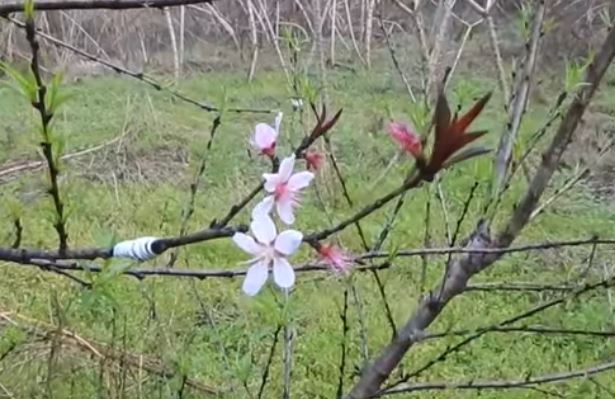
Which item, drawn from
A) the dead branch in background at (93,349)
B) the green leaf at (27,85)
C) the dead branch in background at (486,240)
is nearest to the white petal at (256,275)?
the green leaf at (27,85)

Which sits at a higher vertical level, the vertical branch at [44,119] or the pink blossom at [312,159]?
the pink blossom at [312,159]

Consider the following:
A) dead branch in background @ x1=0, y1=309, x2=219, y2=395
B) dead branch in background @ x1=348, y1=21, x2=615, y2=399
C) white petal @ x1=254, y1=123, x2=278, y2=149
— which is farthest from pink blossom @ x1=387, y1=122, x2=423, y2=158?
dead branch in background @ x1=0, y1=309, x2=219, y2=395

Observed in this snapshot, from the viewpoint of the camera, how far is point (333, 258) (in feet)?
2.57

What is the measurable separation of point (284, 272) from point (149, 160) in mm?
5374

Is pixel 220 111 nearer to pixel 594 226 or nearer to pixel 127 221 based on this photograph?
pixel 127 221

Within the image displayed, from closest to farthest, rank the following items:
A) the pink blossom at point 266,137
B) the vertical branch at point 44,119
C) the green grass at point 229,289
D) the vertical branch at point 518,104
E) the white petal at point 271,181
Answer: the vertical branch at point 44,119 < the white petal at point 271,181 < the pink blossom at point 266,137 < the vertical branch at point 518,104 < the green grass at point 229,289

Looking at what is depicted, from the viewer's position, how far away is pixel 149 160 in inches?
239

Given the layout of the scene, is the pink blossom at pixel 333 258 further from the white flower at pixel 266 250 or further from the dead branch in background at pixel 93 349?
the dead branch in background at pixel 93 349

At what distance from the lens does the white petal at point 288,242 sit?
77 centimetres

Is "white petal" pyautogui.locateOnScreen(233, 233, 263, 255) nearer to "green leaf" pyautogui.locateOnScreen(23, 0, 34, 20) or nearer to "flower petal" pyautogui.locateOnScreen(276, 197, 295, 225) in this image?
"flower petal" pyautogui.locateOnScreen(276, 197, 295, 225)

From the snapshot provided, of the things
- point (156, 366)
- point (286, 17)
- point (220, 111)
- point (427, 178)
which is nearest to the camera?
point (427, 178)

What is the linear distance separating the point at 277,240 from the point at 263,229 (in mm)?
14

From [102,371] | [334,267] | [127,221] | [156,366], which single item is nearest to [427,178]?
[334,267]

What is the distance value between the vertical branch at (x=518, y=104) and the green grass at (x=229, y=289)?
6 cm
